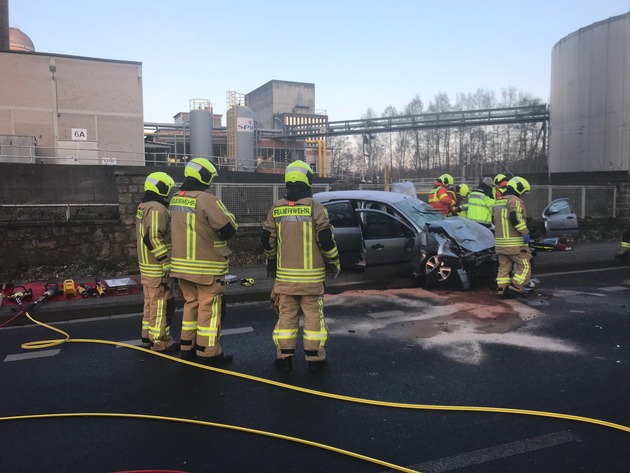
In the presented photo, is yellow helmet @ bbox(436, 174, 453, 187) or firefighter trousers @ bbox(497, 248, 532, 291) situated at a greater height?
yellow helmet @ bbox(436, 174, 453, 187)

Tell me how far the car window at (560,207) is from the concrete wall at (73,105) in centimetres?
2084

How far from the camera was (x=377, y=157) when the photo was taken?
74.2 m

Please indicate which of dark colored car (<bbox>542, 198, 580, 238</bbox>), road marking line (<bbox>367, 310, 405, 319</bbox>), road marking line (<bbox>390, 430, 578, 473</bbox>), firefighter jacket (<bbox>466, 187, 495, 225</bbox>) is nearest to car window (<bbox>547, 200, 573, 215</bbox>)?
dark colored car (<bbox>542, 198, 580, 238</bbox>)

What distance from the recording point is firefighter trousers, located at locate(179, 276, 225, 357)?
185 inches

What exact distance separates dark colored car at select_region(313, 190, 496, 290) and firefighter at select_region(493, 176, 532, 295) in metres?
0.44

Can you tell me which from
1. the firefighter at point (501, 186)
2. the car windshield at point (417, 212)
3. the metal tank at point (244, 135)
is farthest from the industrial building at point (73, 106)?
the firefighter at point (501, 186)

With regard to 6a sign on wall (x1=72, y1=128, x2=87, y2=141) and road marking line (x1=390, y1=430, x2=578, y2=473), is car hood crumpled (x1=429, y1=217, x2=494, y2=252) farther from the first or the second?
6a sign on wall (x1=72, y1=128, x2=87, y2=141)

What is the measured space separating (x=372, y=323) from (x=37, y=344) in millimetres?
4101

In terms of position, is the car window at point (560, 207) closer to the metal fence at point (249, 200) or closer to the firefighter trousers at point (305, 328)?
the metal fence at point (249, 200)

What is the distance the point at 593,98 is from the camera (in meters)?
23.5

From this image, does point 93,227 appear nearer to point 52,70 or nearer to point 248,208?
point 248,208

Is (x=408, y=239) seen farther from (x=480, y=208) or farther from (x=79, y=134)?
(x=79, y=134)

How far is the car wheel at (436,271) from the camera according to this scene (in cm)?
793

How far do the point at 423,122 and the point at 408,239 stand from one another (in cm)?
3252
